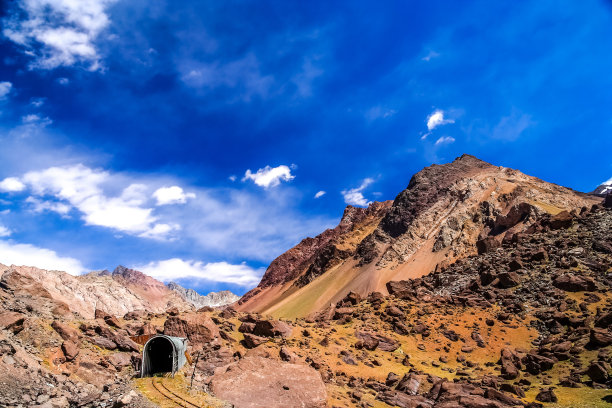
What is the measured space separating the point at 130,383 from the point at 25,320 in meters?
6.56

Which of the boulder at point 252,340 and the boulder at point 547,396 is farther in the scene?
the boulder at point 252,340

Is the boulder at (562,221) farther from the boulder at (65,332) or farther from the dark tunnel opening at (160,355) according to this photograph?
the boulder at (65,332)

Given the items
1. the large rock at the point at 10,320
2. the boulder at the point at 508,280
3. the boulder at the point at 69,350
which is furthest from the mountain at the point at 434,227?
the large rock at the point at 10,320

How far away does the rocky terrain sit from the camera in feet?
60.0

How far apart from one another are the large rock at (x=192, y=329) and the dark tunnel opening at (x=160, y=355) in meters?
3.69

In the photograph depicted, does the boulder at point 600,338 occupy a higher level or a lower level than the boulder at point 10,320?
higher

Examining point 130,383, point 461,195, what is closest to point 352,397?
point 130,383

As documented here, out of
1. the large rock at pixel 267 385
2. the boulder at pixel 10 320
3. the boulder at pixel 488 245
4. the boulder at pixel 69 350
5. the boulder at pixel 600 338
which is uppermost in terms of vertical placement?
the boulder at pixel 488 245

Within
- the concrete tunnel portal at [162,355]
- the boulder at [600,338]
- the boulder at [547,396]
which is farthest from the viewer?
the boulder at [600,338]

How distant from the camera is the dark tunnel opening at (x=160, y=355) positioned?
22.1 meters

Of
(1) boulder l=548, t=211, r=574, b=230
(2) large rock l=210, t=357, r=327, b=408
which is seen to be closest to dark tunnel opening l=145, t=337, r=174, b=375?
(2) large rock l=210, t=357, r=327, b=408

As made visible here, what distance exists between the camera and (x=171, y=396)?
17422 mm

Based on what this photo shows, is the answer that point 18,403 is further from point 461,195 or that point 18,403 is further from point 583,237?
point 461,195

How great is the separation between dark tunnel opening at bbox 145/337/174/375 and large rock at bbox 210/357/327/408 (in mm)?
3502
